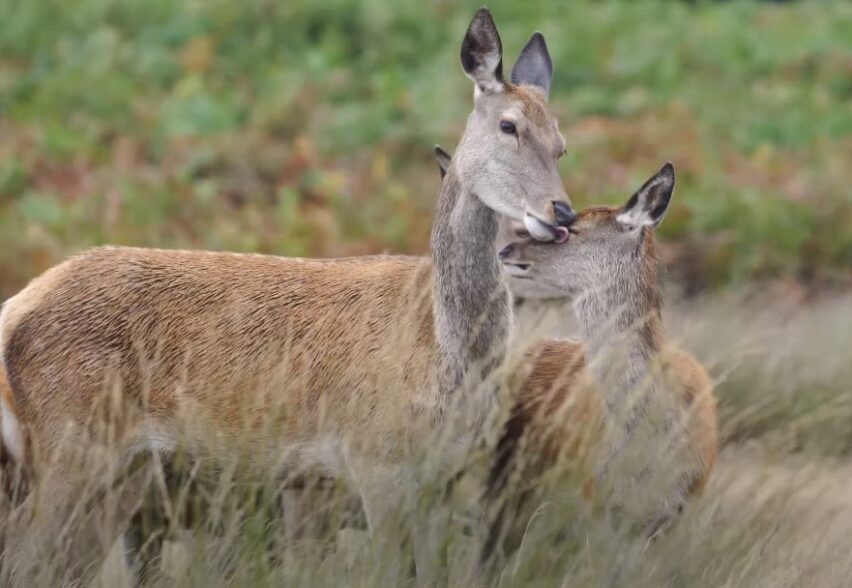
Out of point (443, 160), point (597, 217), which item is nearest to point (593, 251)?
point (597, 217)

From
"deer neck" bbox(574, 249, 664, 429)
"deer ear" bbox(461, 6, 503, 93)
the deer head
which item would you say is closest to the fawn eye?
the deer head

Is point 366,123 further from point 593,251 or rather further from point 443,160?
point 593,251

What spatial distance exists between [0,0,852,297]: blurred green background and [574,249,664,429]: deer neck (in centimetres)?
659

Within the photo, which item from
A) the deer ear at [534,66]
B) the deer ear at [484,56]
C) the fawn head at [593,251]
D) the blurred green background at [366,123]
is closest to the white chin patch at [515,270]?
the fawn head at [593,251]

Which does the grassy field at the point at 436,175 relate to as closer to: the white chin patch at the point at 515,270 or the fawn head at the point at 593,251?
the fawn head at the point at 593,251

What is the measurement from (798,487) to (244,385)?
79.7 inches

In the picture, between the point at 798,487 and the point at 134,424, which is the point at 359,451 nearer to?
the point at 134,424

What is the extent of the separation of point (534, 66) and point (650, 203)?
85cm

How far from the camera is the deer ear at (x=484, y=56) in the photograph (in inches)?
235

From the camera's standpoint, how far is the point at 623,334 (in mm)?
5695

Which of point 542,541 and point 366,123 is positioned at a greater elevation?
point 366,123

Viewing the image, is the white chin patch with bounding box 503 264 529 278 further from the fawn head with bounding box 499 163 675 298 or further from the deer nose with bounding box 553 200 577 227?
the deer nose with bounding box 553 200 577 227

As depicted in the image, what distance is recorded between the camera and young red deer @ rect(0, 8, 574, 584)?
5.68m

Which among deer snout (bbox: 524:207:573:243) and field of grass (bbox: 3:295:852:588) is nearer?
field of grass (bbox: 3:295:852:588)
